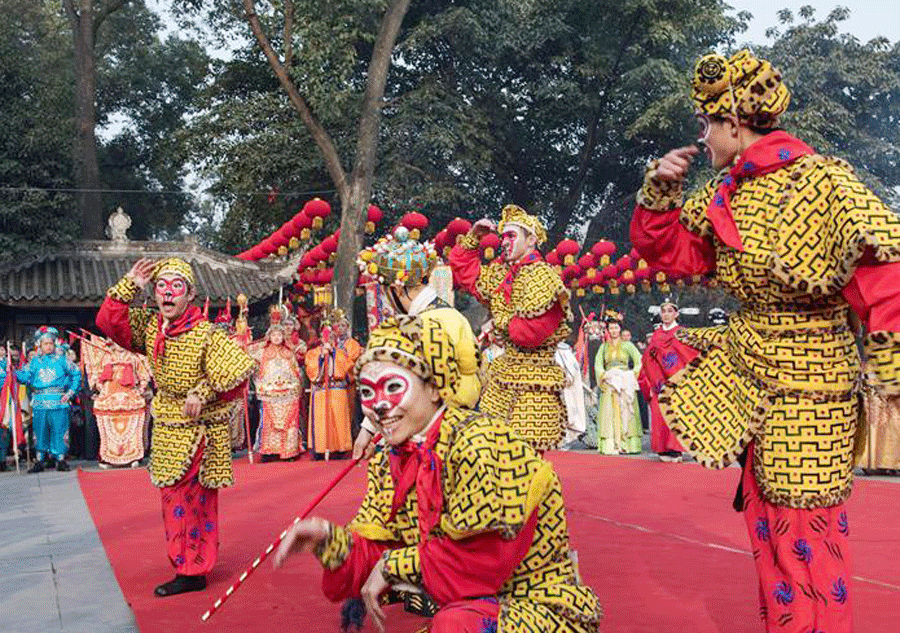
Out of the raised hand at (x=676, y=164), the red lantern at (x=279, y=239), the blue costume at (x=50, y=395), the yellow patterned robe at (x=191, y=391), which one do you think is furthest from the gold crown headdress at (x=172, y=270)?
the red lantern at (x=279, y=239)

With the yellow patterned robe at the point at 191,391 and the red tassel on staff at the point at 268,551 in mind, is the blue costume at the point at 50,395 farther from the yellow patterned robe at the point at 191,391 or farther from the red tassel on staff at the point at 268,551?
the red tassel on staff at the point at 268,551

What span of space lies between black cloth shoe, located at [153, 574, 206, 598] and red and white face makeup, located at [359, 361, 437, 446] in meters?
2.97

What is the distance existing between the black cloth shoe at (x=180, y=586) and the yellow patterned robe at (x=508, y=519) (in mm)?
2783

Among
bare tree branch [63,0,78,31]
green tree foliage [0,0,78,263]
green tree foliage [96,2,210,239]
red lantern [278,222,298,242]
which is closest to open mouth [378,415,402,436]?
red lantern [278,222,298,242]

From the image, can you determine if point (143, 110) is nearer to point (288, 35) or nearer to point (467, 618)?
point (288, 35)

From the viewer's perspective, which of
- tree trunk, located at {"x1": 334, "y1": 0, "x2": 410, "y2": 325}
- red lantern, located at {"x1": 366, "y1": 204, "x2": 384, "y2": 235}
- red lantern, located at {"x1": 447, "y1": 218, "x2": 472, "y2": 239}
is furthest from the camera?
red lantern, located at {"x1": 366, "y1": 204, "x2": 384, "y2": 235}

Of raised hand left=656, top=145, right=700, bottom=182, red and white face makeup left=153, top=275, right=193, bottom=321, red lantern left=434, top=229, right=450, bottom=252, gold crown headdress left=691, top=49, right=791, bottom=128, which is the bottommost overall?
red and white face makeup left=153, top=275, right=193, bottom=321

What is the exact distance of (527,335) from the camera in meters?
5.69

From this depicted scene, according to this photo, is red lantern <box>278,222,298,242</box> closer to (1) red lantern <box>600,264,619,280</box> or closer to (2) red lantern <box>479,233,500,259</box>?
(2) red lantern <box>479,233,500,259</box>

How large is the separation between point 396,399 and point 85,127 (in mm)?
19823

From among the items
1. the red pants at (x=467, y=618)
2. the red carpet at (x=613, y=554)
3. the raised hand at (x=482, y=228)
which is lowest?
the red carpet at (x=613, y=554)

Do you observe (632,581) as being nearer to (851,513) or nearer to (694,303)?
(851,513)

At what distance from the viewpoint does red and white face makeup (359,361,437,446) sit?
2.88 m

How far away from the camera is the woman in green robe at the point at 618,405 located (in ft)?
46.2
